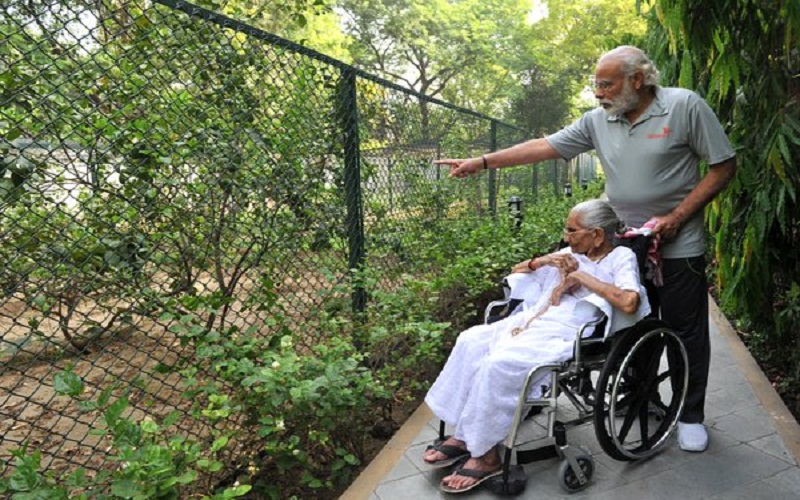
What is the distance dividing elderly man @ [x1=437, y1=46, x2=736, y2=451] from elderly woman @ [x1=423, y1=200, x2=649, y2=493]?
0.24 meters

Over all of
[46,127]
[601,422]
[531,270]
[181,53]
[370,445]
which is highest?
[181,53]

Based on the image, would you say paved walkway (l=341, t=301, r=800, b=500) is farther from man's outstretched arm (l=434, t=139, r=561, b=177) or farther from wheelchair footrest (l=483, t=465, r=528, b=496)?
man's outstretched arm (l=434, t=139, r=561, b=177)

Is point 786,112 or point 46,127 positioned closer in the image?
point 46,127

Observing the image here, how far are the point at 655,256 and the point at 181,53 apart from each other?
2.37 meters

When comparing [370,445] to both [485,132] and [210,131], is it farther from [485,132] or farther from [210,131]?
[485,132]

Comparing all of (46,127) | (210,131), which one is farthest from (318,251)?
(46,127)

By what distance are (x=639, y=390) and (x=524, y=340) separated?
0.65m

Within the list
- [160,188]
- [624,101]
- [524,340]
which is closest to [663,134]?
[624,101]

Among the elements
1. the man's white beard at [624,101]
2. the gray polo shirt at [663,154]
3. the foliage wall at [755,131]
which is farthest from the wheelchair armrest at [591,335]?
the foliage wall at [755,131]

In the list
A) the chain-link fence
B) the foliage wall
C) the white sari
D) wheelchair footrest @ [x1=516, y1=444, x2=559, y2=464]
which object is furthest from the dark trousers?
the chain-link fence

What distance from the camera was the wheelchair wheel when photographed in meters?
2.42

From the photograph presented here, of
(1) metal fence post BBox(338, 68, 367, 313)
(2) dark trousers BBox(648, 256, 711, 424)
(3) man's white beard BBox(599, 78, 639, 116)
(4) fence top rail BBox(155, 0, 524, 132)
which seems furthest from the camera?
(1) metal fence post BBox(338, 68, 367, 313)

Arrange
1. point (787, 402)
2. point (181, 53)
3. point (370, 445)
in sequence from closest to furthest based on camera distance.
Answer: point (181, 53)
point (370, 445)
point (787, 402)

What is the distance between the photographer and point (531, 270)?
2852 mm
